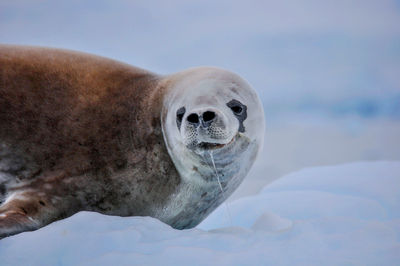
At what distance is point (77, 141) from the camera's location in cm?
326

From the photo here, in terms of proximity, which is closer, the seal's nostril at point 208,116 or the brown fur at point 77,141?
the seal's nostril at point 208,116

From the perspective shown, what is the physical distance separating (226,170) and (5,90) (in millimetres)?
1724

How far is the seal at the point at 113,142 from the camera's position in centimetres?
→ 313

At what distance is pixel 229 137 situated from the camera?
9.78ft

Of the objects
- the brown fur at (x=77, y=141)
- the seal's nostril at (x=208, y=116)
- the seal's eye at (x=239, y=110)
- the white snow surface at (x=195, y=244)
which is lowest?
the white snow surface at (x=195, y=244)

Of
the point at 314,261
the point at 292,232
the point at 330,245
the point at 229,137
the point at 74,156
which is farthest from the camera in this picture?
the point at 74,156

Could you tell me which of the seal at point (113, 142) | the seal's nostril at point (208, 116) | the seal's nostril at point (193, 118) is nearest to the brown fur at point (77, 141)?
the seal at point (113, 142)

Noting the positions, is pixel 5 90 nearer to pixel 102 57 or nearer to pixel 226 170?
pixel 102 57

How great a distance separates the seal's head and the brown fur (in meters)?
0.15

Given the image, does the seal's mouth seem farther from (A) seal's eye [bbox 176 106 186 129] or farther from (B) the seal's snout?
(A) seal's eye [bbox 176 106 186 129]

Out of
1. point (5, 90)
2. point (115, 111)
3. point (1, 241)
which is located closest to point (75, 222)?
point (1, 241)

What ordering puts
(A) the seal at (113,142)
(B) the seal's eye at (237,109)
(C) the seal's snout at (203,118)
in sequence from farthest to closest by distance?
(B) the seal's eye at (237,109) < (A) the seal at (113,142) < (C) the seal's snout at (203,118)

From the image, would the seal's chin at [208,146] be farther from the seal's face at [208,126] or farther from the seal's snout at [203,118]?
the seal's snout at [203,118]

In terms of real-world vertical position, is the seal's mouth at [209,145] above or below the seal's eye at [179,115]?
below
